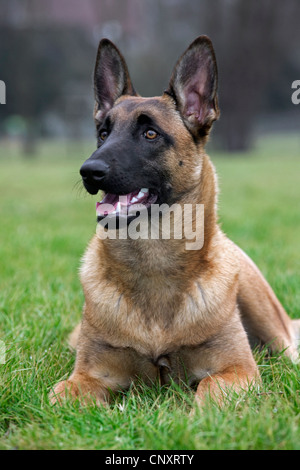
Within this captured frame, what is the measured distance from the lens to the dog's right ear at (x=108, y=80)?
3.52 metres

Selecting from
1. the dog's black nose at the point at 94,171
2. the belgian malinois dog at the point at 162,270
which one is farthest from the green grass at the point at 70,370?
the dog's black nose at the point at 94,171

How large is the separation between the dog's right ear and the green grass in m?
0.62

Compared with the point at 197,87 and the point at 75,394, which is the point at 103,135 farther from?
the point at 75,394

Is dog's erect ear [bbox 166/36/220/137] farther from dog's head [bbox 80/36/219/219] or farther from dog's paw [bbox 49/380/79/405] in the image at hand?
dog's paw [bbox 49/380/79/405]

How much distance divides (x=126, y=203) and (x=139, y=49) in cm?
3197

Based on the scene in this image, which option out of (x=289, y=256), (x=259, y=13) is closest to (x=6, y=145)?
(x=259, y=13)

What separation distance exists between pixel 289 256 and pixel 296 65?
33890 mm

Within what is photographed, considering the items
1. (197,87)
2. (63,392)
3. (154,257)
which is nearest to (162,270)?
(154,257)

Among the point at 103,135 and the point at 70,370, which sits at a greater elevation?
the point at 103,135

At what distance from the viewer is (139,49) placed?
33.3 m

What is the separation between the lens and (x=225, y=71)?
3156 centimetres

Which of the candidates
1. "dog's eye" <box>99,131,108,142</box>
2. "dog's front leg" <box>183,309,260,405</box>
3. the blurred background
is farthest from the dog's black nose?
the blurred background

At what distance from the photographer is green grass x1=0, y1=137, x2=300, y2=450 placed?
7.52ft
